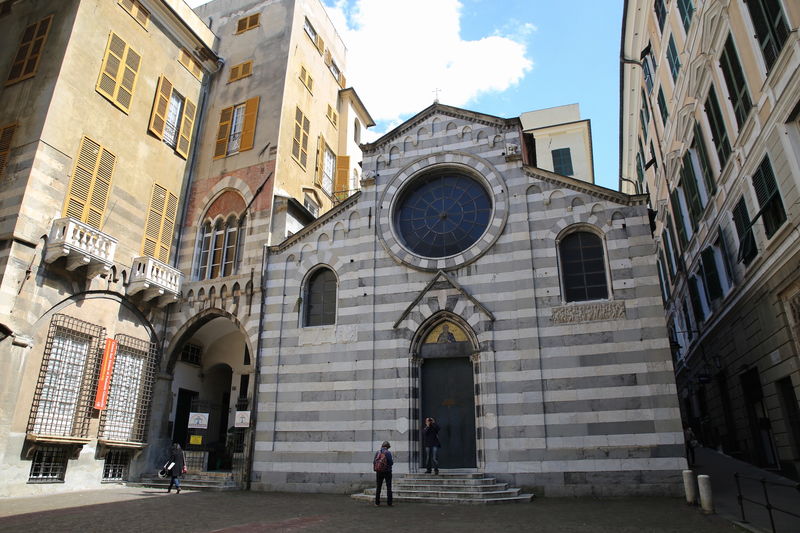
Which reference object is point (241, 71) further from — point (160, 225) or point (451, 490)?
point (451, 490)

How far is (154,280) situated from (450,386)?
10.7m

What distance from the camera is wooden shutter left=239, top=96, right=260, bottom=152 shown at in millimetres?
22703

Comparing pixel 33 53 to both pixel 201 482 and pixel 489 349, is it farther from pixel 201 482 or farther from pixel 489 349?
pixel 489 349

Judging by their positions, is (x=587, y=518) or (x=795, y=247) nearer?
(x=587, y=518)

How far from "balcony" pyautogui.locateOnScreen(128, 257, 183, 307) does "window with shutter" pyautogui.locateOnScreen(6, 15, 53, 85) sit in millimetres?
6925

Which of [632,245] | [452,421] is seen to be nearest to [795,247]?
[632,245]

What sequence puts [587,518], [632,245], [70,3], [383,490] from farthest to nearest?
[70,3], [632,245], [383,490], [587,518]

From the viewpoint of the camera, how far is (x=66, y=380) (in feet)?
53.8

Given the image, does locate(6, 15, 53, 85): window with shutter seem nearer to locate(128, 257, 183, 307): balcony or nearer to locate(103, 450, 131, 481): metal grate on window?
locate(128, 257, 183, 307): balcony

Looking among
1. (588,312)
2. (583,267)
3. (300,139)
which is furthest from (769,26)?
(300,139)

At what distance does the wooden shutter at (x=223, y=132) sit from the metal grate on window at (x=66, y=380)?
9.05 m

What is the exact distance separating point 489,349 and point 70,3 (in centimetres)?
1782

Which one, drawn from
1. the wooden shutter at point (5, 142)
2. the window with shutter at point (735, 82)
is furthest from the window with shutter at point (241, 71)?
the window with shutter at point (735, 82)

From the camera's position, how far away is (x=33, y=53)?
60.7 ft
